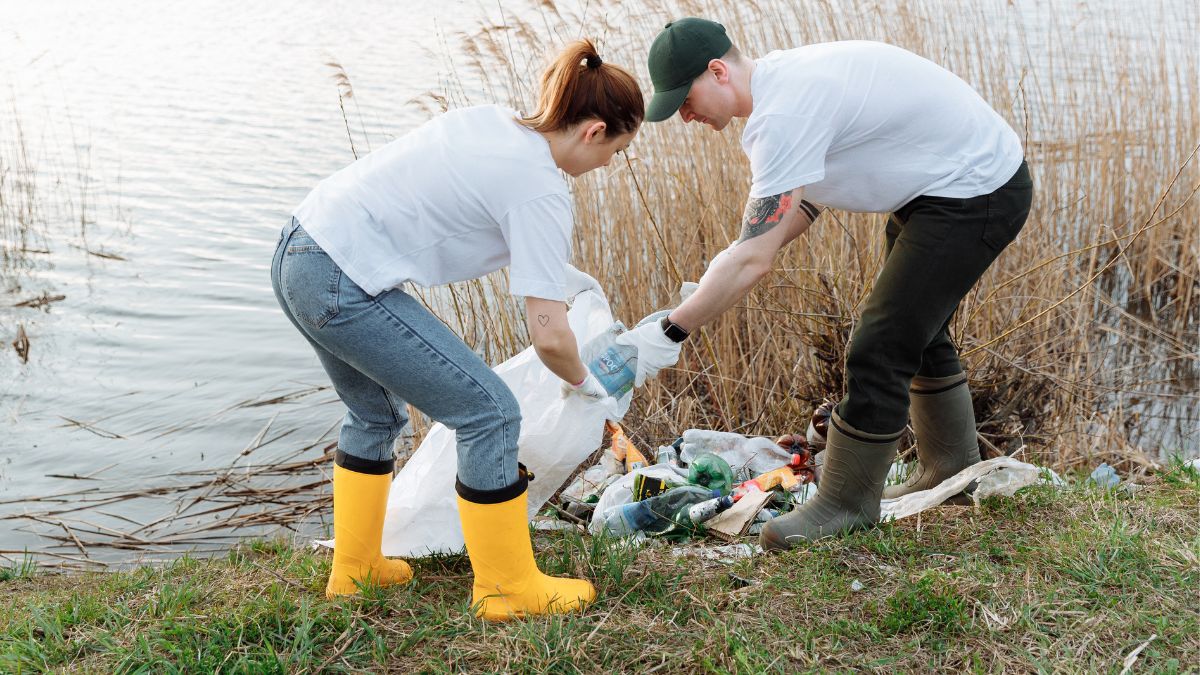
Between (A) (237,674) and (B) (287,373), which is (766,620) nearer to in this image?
(A) (237,674)

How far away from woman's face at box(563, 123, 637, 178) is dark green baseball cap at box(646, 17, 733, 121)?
0.85ft

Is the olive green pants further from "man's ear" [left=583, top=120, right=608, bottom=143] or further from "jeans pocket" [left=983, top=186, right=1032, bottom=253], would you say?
"man's ear" [left=583, top=120, right=608, bottom=143]

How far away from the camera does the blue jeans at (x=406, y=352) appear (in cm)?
226

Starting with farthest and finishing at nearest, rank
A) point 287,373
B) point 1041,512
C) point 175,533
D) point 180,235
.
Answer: point 180,235
point 287,373
point 175,533
point 1041,512

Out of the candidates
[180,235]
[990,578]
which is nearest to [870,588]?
[990,578]

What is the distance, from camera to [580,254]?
466 centimetres

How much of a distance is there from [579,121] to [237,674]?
1.46 meters

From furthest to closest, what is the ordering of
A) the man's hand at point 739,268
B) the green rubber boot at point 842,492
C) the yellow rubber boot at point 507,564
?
the green rubber boot at point 842,492 → the man's hand at point 739,268 → the yellow rubber boot at point 507,564

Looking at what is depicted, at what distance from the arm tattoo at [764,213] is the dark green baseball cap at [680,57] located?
0.33 metres

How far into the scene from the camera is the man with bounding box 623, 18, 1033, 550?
2.60m

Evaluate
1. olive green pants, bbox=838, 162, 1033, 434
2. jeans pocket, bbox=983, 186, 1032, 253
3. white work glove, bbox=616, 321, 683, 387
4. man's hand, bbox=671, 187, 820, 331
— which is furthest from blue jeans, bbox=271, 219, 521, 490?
jeans pocket, bbox=983, 186, 1032, 253

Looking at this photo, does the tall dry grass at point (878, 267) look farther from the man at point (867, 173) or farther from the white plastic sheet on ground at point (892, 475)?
the man at point (867, 173)

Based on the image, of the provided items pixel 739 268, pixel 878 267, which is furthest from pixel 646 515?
pixel 878 267

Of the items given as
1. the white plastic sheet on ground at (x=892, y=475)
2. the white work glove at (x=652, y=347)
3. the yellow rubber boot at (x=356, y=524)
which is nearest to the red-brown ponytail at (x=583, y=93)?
the white work glove at (x=652, y=347)
